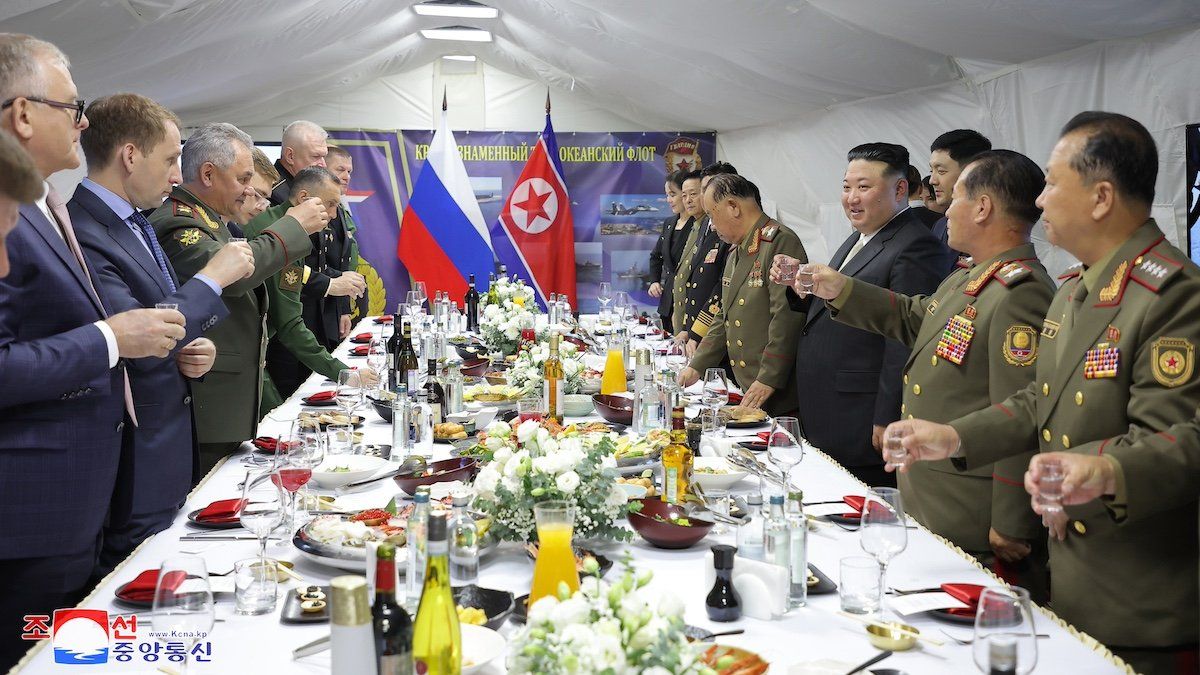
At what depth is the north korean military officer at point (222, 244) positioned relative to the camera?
133 inches

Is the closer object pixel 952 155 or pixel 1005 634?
pixel 1005 634

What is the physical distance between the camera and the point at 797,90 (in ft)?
21.2

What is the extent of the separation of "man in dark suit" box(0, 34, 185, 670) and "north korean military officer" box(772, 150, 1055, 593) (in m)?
2.09

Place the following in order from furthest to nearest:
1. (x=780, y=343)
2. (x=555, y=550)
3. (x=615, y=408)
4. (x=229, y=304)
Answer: (x=780, y=343)
(x=229, y=304)
(x=615, y=408)
(x=555, y=550)

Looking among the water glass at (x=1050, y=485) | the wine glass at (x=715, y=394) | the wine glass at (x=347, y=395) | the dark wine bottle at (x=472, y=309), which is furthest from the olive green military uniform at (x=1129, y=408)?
the dark wine bottle at (x=472, y=309)

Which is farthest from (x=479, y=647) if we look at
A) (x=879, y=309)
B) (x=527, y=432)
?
(x=879, y=309)

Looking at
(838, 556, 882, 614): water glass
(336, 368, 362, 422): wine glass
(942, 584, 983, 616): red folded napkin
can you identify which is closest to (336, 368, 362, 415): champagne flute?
(336, 368, 362, 422): wine glass

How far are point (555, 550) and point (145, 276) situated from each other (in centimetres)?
173

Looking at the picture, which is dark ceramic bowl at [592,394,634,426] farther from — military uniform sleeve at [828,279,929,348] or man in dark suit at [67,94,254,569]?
man in dark suit at [67,94,254,569]

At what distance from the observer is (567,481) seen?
1.90 meters

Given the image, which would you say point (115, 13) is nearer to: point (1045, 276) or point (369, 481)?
point (369, 481)

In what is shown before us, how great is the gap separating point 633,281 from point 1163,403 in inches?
330

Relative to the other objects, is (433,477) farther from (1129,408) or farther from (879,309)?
(879,309)

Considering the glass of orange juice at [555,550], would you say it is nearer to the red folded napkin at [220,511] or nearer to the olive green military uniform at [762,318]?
the red folded napkin at [220,511]
